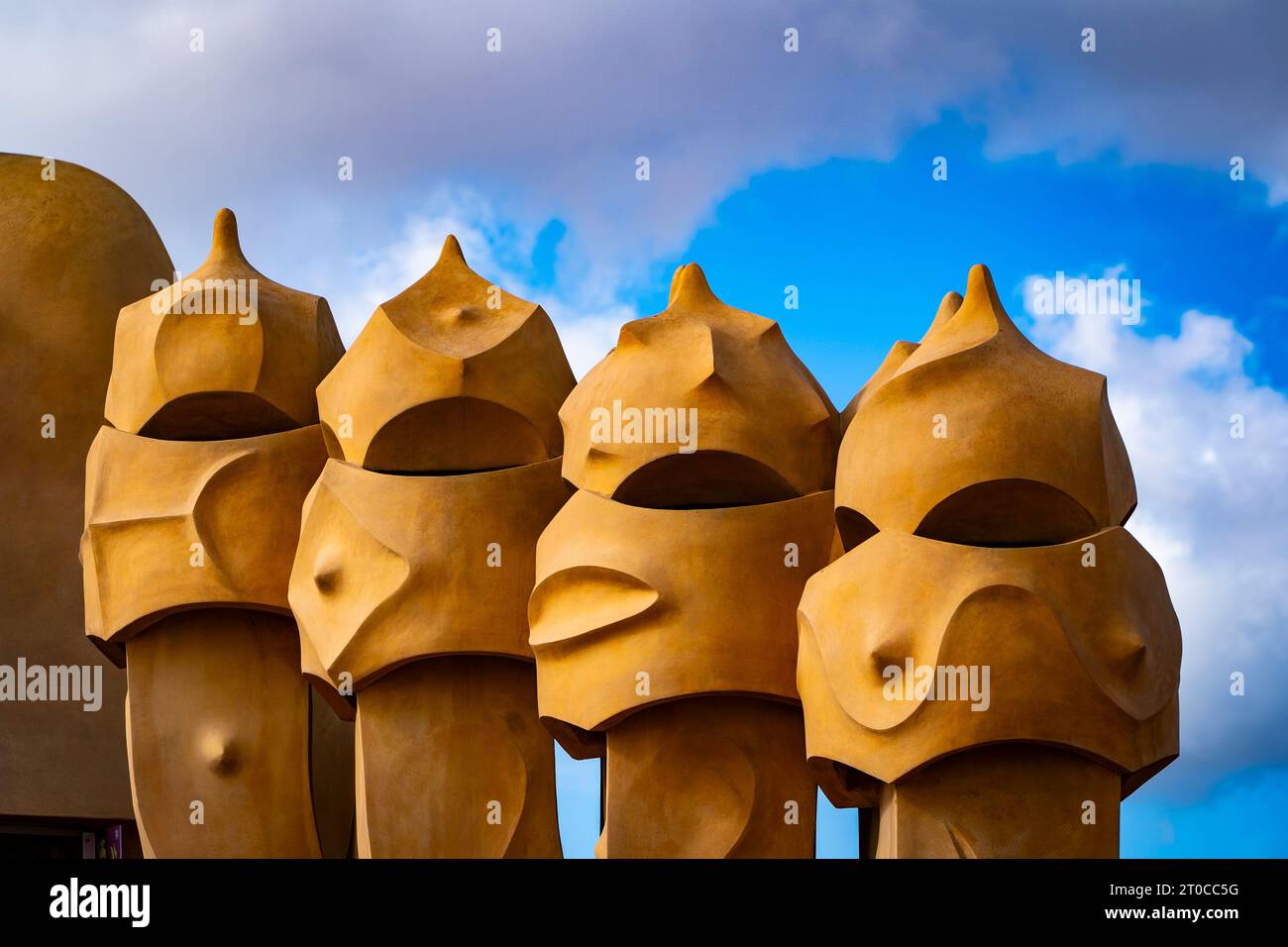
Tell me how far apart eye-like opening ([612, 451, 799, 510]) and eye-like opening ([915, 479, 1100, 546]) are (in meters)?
1.28

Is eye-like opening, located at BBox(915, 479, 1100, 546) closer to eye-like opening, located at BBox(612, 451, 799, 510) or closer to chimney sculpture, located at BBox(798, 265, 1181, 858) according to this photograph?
chimney sculpture, located at BBox(798, 265, 1181, 858)

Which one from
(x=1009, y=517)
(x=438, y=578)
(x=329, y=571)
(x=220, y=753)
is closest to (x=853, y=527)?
(x=1009, y=517)

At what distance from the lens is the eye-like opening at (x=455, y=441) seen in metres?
13.6

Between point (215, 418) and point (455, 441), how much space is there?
80.2 inches

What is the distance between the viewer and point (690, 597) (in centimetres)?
1216

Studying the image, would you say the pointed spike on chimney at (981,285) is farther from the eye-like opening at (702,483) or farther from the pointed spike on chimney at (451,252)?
the pointed spike on chimney at (451,252)

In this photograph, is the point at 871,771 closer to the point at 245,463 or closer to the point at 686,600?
the point at 686,600

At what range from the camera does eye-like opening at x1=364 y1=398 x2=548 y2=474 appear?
44.6 ft

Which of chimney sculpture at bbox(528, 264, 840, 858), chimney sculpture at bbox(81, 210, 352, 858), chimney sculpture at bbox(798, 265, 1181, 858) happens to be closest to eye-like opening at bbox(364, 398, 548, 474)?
chimney sculpture at bbox(528, 264, 840, 858)

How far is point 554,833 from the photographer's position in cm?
1363

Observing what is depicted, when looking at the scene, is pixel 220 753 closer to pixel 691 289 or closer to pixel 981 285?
pixel 691 289

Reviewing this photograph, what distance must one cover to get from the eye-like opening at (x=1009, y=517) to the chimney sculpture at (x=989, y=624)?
0.01 meters

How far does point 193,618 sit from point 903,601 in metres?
5.73

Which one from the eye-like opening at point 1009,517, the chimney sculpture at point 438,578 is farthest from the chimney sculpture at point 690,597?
the eye-like opening at point 1009,517
